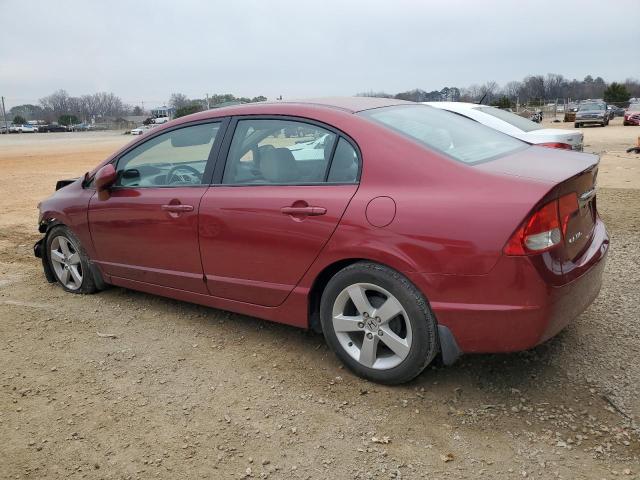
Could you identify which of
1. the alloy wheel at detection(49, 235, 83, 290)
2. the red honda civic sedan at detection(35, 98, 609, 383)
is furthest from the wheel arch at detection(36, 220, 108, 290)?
the red honda civic sedan at detection(35, 98, 609, 383)

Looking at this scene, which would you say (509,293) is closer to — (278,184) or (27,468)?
(278,184)

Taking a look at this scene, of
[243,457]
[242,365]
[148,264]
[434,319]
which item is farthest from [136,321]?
[434,319]

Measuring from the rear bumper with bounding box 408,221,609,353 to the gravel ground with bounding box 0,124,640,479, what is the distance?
0.40 meters

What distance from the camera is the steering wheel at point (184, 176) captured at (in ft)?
13.0

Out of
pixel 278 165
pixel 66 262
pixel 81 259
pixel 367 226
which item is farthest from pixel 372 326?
pixel 66 262

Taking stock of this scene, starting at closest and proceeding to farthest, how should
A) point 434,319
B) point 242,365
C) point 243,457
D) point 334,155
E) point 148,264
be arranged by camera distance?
1. point 243,457
2. point 434,319
3. point 334,155
4. point 242,365
5. point 148,264

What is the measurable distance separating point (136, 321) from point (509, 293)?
2789 millimetres

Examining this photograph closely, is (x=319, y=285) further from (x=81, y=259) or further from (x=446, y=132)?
(x=81, y=259)

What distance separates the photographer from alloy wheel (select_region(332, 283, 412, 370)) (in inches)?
121

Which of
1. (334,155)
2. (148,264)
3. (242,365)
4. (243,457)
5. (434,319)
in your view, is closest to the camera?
(243,457)

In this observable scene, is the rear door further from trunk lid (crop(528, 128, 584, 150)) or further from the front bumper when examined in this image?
trunk lid (crop(528, 128, 584, 150))

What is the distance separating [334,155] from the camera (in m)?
3.34

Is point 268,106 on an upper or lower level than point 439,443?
upper

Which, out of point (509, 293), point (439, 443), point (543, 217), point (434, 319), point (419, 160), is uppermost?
point (419, 160)
